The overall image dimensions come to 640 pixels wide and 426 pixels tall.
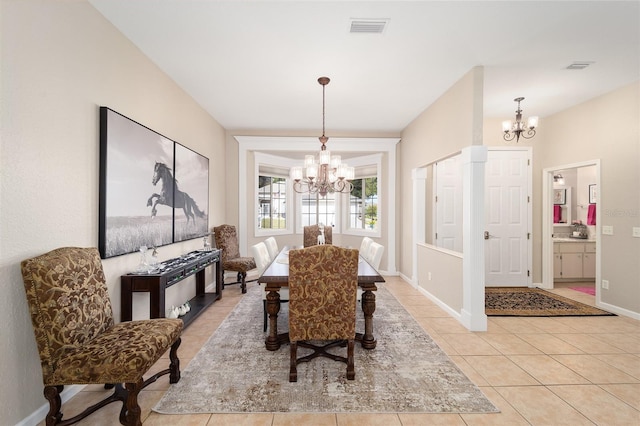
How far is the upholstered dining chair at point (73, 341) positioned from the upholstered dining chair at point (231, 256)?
104 inches

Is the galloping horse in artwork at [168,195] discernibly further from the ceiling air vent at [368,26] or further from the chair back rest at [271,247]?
the ceiling air vent at [368,26]

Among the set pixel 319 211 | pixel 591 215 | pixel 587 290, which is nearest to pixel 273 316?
pixel 319 211

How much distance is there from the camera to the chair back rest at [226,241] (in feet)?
14.9

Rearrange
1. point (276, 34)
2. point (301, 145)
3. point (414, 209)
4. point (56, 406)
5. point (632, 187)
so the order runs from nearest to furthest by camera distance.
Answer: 1. point (56, 406)
2. point (276, 34)
3. point (632, 187)
4. point (414, 209)
5. point (301, 145)

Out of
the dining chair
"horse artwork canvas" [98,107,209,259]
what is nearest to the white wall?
the dining chair

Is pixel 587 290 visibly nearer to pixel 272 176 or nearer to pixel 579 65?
pixel 579 65

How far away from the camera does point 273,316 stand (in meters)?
2.57

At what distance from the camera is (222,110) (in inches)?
171

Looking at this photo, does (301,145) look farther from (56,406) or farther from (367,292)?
(56,406)

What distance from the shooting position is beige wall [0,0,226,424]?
155cm

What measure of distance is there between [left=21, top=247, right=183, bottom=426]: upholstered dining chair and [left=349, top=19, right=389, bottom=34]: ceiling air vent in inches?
104

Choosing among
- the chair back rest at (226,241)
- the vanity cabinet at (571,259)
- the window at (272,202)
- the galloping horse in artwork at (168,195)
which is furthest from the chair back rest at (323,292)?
the vanity cabinet at (571,259)

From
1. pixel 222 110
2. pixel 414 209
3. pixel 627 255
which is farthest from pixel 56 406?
pixel 627 255

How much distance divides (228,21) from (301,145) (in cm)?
315
